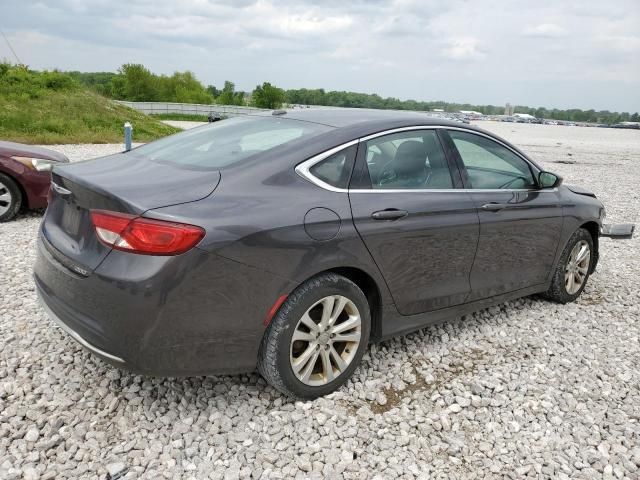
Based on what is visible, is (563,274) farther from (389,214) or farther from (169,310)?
(169,310)

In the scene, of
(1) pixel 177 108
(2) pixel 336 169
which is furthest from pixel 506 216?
(1) pixel 177 108

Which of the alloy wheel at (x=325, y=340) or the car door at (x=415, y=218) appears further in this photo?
the car door at (x=415, y=218)

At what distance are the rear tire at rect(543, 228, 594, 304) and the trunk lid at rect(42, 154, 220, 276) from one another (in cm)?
329

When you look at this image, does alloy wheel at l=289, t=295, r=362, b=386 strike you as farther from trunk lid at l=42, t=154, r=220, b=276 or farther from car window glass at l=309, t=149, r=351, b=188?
trunk lid at l=42, t=154, r=220, b=276

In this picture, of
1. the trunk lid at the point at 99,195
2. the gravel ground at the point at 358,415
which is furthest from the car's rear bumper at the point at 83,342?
the gravel ground at the point at 358,415

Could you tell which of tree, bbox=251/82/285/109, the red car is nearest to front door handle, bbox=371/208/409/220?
the red car

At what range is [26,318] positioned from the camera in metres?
3.93

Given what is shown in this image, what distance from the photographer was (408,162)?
3.50m

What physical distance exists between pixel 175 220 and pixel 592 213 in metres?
3.94

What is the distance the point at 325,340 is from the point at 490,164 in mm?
1962

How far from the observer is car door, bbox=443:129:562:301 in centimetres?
382

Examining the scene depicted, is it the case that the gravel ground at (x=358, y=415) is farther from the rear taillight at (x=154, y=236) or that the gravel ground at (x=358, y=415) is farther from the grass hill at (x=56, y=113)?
the grass hill at (x=56, y=113)

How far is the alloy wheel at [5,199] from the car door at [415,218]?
531 cm

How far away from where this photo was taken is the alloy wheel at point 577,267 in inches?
A: 190
